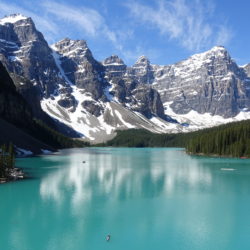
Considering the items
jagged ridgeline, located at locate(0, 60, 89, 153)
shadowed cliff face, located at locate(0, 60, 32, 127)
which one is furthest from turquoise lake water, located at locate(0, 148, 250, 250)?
shadowed cliff face, located at locate(0, 60, 32, 127)

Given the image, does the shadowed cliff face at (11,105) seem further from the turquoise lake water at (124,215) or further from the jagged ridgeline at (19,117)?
the turquoise lake water at (124,215)

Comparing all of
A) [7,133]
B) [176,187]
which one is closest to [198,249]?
[176,187]

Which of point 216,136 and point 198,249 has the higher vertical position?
point 216,136

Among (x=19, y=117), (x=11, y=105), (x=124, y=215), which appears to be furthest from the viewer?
(x=19, y=117)

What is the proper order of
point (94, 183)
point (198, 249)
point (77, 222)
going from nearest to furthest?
point (198, 249) < point (77, 222) < point (94, 183)

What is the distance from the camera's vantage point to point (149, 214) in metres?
32.5

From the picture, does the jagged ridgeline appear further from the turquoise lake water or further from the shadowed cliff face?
the turquoise lake water

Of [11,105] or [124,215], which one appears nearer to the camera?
[124,215]

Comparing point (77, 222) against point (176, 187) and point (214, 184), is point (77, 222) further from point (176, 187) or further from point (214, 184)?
point (214, 184)

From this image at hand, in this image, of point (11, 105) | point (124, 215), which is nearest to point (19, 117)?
point (11, 105)

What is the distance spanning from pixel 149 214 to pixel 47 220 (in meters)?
9.69

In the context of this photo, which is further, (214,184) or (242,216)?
(214,184)

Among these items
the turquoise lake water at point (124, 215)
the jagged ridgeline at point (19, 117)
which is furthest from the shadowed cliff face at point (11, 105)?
the turquoise lake water at point (124, 215)

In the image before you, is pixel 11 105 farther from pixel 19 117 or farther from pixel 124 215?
pixel 124 215
